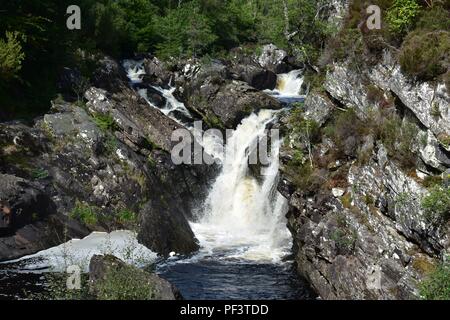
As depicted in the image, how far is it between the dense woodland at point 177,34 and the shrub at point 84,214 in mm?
7225

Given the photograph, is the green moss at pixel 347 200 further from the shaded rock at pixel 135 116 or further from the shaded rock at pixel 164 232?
the shaded rock at pixel 135 116

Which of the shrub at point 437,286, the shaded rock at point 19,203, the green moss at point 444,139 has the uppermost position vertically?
the green moss at point 444,139

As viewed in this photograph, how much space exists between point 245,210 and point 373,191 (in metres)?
12.0

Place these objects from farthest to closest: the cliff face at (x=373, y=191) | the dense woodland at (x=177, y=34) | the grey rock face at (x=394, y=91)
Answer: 1. the dense woodland at (x=177, y=34)
2. the grey rock face at (x=394, y=91)
3. the cliff face at (x=373, y=191)

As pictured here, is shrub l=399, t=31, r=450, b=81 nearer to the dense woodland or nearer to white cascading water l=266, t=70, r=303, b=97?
the dense woodland

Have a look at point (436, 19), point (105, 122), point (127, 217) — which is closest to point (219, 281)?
point (127, 217)

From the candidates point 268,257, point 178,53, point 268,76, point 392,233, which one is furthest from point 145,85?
point 392,233

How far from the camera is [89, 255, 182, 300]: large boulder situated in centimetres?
1152

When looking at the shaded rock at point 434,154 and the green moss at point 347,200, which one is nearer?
the shaded rock at point 434,154

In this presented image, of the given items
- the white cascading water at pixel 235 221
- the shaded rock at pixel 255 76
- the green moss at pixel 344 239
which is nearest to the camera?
the green moss at pixel 344 239

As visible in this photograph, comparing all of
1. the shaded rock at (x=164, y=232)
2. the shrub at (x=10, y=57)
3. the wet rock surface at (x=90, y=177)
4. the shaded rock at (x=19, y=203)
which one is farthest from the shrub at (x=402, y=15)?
the shrub at (x=10, y=57)

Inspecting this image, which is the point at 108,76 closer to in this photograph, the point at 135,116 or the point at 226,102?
the point at 135,116

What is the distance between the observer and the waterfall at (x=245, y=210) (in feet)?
80.2

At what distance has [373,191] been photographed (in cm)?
1841
